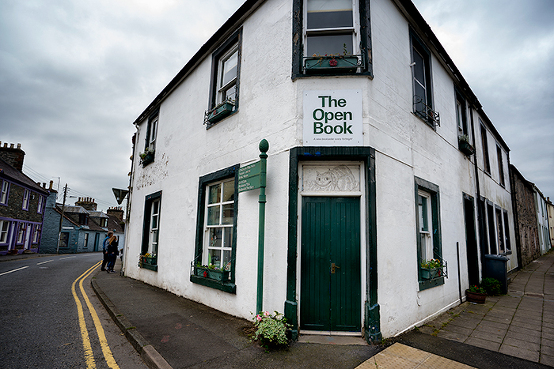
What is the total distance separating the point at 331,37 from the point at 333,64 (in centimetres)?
96

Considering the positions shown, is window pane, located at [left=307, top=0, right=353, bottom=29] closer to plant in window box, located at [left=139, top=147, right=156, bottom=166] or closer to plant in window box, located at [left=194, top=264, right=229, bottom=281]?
plant in window box, located at [left=194, top=264, right=229, bottom=281]

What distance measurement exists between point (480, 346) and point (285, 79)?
18.4 feet

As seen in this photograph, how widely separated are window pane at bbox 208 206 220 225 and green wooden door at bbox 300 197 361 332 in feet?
8.84

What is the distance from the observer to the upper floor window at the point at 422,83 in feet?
22.5

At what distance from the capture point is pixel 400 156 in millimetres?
5719

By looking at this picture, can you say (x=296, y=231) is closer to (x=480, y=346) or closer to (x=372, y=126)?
(x=372, y=126)

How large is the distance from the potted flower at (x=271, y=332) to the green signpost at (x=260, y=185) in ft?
1.25

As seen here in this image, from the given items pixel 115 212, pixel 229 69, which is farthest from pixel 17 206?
pixel 115 212

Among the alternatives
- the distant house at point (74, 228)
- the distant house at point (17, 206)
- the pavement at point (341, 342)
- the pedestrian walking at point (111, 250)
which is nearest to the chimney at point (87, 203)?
the distant house at point (74, 228)

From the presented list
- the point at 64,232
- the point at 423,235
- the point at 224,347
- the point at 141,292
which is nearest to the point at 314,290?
the point at 224,347

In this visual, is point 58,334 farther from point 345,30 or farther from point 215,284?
point 345,30

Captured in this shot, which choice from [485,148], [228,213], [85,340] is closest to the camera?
[85,340]

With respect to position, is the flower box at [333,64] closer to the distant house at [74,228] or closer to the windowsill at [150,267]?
the windowsill at [150,267]

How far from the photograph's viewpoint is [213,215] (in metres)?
7.00
